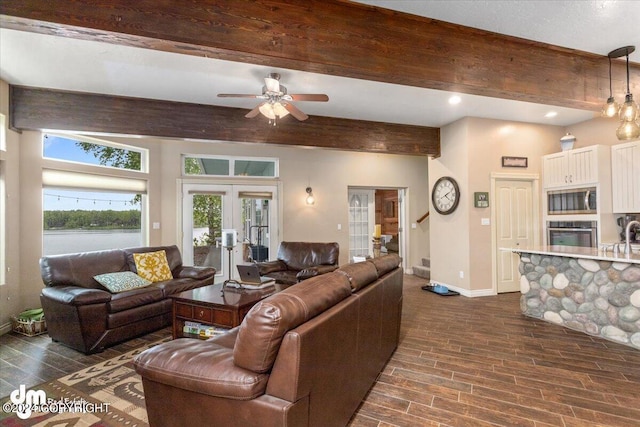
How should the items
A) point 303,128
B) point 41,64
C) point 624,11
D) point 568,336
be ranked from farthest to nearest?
point 303,128, point 568,336, point 41,64, point 624,11

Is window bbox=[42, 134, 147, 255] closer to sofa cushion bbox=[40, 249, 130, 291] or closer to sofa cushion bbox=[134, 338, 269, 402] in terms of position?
sofa cushion bbox=[40, 249, 130, 291]

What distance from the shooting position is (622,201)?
4.37m

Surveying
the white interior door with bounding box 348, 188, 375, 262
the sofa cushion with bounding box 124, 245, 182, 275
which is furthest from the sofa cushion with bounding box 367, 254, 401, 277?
the white interior door with bounding box 348, 188, 375, 262

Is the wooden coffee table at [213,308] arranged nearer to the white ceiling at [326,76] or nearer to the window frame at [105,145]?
the white ceiling at [326,76]

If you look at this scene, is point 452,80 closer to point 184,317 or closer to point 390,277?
point 390,277

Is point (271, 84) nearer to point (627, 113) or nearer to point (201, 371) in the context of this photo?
point (201, 371)

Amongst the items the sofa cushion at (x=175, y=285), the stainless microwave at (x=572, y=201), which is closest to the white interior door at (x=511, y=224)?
the stainless microwave at (x=572, y=201)

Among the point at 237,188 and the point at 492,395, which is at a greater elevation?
the point at 237,188

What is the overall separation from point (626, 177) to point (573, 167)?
0.63m

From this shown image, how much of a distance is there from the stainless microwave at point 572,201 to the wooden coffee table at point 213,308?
4835 mm

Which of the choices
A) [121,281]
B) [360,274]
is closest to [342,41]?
[360,274]

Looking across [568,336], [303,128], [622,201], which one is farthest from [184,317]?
[622,201]

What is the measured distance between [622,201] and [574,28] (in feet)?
9.95

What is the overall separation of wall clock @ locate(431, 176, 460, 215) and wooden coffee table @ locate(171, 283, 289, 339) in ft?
11.8
